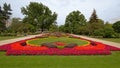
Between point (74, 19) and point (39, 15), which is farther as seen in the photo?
point (74, 19)

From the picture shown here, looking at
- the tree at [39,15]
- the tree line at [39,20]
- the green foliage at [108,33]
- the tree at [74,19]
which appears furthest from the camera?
the tree at [74,19]

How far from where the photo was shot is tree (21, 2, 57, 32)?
257ft

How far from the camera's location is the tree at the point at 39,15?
257 ft

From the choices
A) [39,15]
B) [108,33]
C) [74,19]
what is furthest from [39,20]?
[108,33]

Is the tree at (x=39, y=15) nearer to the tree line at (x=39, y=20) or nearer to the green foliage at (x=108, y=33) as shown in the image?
the tree line at (x=39, y=20)

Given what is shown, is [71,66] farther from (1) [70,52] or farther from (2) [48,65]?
(1) [70,52]

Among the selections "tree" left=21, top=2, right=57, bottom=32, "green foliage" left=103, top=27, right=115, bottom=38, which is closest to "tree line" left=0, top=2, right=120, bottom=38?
"tree" left=21, top=2, right=57, bottom=32

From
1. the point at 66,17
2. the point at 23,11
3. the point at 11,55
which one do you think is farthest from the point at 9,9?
the point at 11,55

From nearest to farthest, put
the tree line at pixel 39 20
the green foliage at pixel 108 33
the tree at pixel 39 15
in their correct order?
the green foliage at pixel 108 33 → the tree line at pixel 39 20 → the tree at pixel 39 15

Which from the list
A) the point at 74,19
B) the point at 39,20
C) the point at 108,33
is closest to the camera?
the point at 108,33

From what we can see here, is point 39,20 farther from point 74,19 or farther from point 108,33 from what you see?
point 108,33

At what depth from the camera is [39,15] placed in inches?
3191

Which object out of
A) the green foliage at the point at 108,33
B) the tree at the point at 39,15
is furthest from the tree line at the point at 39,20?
the green foliage at the point at 108,33

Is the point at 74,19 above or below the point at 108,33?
above
